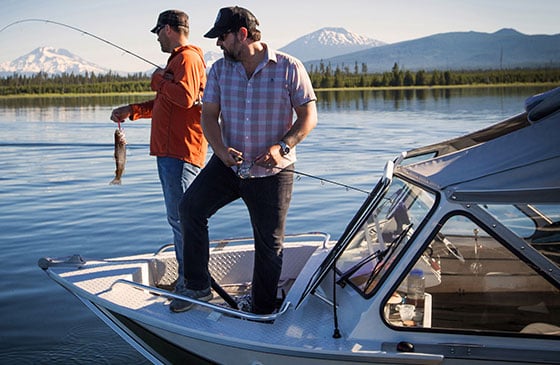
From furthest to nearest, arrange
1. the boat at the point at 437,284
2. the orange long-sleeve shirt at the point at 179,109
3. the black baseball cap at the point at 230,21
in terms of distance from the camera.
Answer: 1. the orange long-sleeve shirt at the point at 179,109
2. the black baseball cap at the point at 230,21
3. the boat at the point at 437,284

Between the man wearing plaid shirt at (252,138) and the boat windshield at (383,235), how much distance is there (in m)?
0.49

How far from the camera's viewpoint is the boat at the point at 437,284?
4043 mm

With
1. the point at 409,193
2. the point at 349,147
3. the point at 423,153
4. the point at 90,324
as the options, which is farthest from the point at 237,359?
the point at 349,147

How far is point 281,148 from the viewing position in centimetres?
460

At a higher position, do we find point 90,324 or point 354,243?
point 354,243

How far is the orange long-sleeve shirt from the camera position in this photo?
532cm

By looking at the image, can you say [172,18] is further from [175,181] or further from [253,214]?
[253,214]

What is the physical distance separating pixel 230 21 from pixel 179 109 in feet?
3.68

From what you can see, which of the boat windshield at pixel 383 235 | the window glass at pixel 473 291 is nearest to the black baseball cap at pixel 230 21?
A: the boat windshield at pixel 383 235

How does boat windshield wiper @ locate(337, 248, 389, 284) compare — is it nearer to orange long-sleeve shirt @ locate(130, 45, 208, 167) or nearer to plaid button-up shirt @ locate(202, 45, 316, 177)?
plaid button-up shirt @ locate(202, 45, 316, 177)

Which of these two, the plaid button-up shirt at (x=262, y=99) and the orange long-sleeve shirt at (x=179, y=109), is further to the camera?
the orange long-sleeve shirt at (x=179, y=109)

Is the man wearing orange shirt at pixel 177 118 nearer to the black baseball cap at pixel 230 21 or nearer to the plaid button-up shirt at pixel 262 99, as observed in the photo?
the plaid button-up shirt at pixel 262 99

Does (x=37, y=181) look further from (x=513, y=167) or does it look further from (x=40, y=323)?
(x=513, y=167)

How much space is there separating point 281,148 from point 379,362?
1.43m
